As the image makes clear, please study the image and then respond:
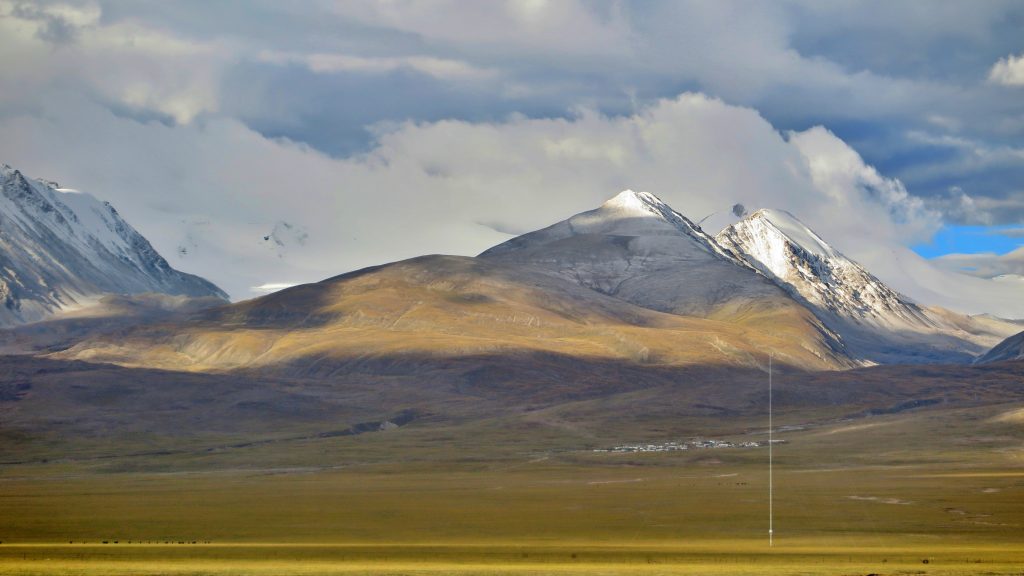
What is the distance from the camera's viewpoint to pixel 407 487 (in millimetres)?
136625

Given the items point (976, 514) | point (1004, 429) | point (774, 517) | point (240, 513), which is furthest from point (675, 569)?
point (1004, 429)

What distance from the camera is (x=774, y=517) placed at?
327 ft

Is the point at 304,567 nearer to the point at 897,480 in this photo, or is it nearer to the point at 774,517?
the point at 774,517

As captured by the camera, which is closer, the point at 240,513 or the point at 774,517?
the point at 774,517

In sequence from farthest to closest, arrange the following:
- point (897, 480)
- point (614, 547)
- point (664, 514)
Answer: point (897, 480)
point (664, 514)
point (614, 547)

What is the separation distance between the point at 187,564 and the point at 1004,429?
153 metres

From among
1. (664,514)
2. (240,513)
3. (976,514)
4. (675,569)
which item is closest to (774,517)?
(664,514)

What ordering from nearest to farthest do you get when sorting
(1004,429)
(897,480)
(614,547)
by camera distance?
(614,547) < (897,480) < (1004,429)

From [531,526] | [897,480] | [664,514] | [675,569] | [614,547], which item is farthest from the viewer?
[897,480]

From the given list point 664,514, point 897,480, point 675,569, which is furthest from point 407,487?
point 675,569

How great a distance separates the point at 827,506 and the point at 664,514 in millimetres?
14491

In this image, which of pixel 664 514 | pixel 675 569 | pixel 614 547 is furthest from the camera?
pixel 664 514

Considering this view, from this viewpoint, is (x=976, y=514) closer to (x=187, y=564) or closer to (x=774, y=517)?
(x=774, y=517)

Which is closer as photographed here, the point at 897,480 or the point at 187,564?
the point at 187,564
